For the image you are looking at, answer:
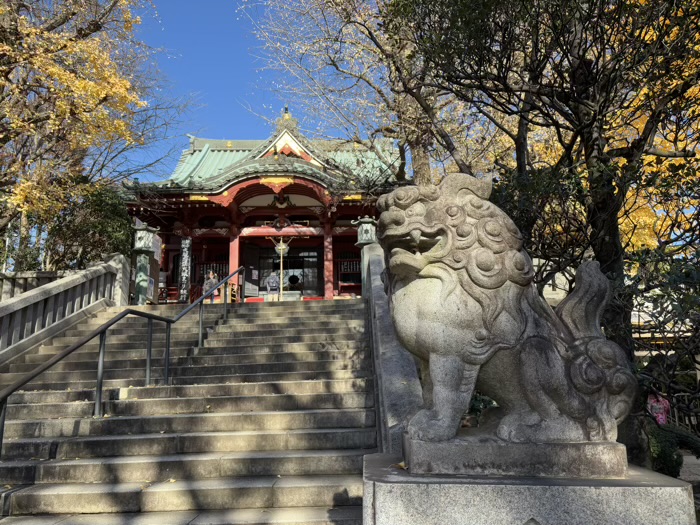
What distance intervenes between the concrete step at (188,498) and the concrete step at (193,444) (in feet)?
2.07

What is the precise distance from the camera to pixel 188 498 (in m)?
3.41

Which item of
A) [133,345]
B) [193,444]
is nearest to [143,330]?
[133,345]

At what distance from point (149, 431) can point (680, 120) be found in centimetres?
555

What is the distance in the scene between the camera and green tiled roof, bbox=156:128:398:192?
13.0 metres

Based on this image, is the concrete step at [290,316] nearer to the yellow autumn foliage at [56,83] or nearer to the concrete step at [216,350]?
the concrete step at [216,350]

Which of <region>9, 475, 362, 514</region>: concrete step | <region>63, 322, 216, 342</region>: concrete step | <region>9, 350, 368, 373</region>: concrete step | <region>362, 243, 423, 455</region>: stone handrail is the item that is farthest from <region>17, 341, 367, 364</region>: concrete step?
<region>9, 475, 362, 514</region>: concrete step

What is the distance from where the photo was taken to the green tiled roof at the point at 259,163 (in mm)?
13039

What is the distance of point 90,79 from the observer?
8164 millimetres

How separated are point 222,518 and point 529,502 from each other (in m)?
2.26

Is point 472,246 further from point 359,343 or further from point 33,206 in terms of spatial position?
point 33,206

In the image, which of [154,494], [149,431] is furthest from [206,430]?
[154,494]

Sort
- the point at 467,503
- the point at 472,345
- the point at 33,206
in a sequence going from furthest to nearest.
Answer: the point at 33,206
the point at 472,345
the point at 467,503

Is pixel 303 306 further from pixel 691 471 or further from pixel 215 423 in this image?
pixel 691 471

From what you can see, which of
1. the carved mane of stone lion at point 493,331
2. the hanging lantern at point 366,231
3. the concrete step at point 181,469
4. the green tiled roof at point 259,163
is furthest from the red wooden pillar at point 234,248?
the carved mane of stone lion at point 493,331
